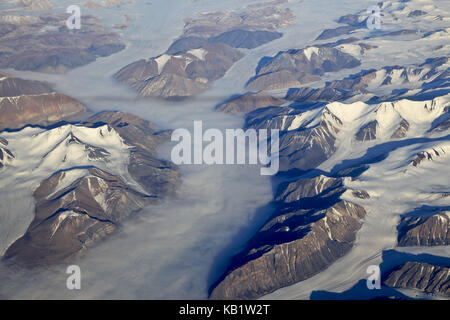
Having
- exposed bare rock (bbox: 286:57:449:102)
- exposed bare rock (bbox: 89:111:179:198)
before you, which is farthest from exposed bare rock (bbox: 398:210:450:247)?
exposed bare rock (bbox: 286:57:449:102)

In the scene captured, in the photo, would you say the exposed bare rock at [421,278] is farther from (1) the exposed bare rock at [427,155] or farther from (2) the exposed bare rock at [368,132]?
(2) the exposed bare rock at [368,132]

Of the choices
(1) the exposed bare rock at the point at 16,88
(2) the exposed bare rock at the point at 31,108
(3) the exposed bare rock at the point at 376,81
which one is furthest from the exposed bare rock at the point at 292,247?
(1) the exposed bare rock at the point at 16,88

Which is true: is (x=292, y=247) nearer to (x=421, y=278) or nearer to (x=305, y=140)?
(x=421, y=278)

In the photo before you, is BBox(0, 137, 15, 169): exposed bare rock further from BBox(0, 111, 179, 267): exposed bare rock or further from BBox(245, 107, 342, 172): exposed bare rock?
BBox(245, 107, 342, 172): exposed bare rock

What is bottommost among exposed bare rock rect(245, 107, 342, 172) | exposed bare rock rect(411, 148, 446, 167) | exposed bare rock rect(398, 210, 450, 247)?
exposed bare rock rect(398, 210, 450, 247)

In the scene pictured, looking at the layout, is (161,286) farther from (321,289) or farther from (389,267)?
(389,267)
